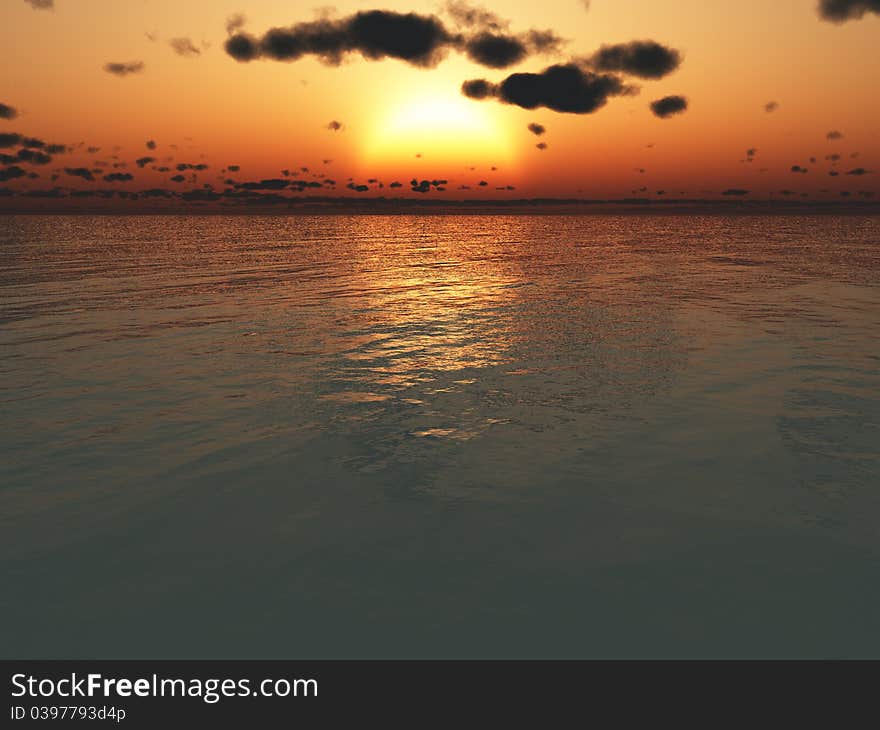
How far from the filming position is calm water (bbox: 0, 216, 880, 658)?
688 cm

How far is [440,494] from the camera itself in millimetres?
10031

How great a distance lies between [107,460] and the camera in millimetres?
11461

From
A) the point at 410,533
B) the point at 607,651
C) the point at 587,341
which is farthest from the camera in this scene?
the point at 587,341

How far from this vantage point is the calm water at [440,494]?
271 inches

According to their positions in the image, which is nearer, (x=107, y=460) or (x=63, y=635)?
(x=63, y=635)

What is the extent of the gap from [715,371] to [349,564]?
13398 millimetres
